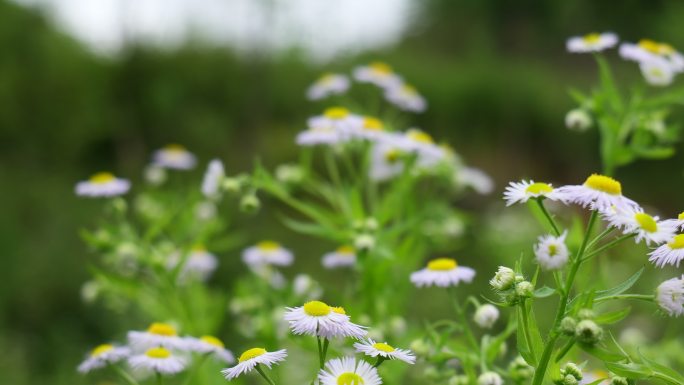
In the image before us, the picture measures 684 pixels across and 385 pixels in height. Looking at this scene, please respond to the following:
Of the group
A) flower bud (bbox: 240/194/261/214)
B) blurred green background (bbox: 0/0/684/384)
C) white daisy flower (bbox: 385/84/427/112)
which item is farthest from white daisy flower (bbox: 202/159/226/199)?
blurred green background (bbox: 0/0/684/384)

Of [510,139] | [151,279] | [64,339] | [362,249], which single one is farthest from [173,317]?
[510,139]

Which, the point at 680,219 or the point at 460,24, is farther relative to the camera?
the point at 460,24

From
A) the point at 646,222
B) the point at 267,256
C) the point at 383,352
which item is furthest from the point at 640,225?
the point at 267,256

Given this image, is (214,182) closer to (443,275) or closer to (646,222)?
(443,275)

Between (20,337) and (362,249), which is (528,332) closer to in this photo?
(362,249)

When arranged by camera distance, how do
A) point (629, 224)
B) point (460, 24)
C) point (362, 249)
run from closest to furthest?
point (629, 224), point (362, 249), point (460, 24)

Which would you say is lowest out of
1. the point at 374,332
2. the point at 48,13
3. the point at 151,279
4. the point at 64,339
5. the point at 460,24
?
the point at 374,332

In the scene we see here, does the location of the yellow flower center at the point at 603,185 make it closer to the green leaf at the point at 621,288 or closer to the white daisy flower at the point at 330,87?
the green leaf at the point at 621,288
